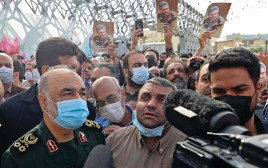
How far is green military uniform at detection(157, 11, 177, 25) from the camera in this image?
5.26 metres

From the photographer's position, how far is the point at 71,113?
6.19 ft

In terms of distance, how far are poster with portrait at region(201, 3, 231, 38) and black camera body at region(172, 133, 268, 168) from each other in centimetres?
461

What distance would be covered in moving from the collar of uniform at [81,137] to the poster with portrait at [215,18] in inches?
154

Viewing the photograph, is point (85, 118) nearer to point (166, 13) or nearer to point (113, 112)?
point (113, 112)

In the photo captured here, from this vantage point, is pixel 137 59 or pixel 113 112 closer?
pixel 113 112

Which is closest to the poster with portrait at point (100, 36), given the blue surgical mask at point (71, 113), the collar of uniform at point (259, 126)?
the blue surgical mask at point (71, 113)

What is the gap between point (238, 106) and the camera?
1.42 metres

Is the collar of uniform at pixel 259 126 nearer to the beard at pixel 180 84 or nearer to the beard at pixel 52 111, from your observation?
the beard at pixel 52 111

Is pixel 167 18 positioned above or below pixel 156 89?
above

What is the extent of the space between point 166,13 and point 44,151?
4381mm

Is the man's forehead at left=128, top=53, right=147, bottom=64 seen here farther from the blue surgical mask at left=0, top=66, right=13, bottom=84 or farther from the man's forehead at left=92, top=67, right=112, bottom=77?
the blue surgical mask at left=0, top=66, right=13, bottom=84

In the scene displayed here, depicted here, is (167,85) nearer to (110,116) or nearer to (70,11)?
(110,116)

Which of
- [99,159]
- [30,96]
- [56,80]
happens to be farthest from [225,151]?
Answer: [30,96]

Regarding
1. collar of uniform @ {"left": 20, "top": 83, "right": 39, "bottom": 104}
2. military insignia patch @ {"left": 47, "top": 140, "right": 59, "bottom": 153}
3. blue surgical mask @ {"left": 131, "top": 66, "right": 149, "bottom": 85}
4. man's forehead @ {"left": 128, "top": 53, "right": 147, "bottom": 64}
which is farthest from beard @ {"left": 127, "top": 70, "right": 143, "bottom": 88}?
military insignia patch @ {"left": 47, "top": 140, "right": 59, "bottom": 153}
